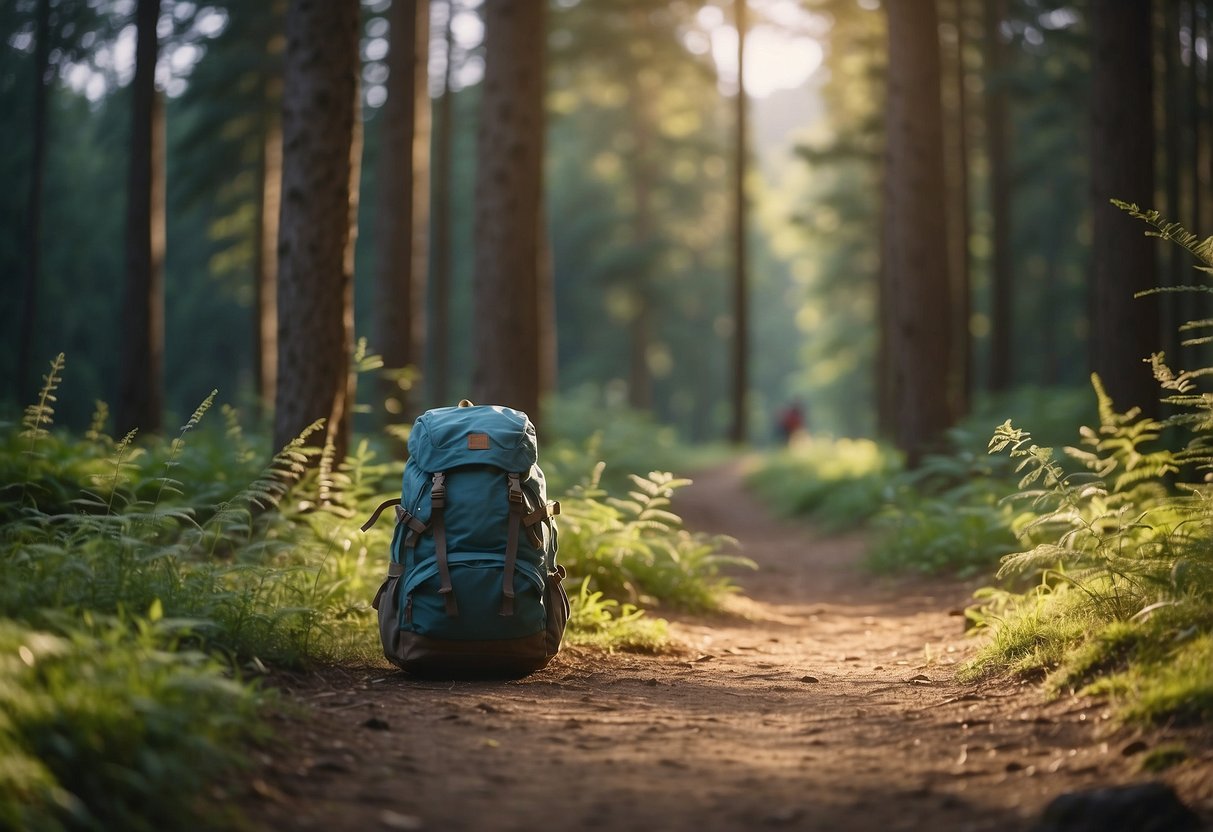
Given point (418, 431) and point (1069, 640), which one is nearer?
point (1069, 640)

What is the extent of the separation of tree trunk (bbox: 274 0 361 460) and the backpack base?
2.93 metres

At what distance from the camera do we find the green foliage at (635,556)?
26.9ft

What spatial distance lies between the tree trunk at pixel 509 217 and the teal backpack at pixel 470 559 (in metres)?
5.81

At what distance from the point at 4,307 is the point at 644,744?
31.0 meters

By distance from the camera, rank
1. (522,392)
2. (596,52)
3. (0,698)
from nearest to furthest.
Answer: (0,698) → (522,392) → (596,52)

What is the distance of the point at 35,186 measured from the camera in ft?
72.9

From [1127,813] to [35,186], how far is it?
23934 millimetres

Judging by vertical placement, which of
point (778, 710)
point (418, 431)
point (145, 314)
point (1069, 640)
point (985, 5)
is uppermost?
point (985, 5)

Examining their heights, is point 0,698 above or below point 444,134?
below

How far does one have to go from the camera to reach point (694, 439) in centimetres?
5700

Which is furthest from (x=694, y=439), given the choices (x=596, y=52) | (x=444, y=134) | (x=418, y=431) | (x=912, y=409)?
(x=418, y=431)

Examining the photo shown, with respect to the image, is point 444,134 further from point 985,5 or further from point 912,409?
point 912,409

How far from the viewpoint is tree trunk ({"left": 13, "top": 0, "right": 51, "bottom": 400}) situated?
2089 centimetres

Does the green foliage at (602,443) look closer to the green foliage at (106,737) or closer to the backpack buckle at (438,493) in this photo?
the backpack buckle at (438,493)
